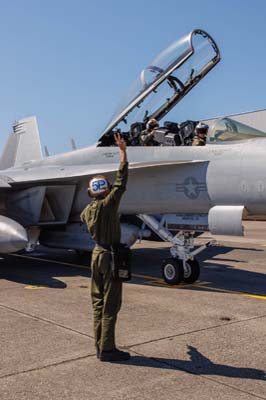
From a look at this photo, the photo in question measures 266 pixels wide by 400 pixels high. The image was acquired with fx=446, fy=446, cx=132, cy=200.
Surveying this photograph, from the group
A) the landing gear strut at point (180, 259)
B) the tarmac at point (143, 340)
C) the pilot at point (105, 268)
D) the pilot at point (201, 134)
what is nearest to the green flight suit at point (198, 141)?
the pilot at point (201, 134)

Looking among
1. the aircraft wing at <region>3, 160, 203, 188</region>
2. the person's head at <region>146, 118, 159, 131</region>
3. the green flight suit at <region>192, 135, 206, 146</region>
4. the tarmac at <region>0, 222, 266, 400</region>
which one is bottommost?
the tarmac at <region>0, 222, 266, 400</region>

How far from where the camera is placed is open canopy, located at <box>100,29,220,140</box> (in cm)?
746

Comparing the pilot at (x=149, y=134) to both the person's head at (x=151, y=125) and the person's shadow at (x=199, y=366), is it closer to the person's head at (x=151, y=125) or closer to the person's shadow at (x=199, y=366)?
the person's head at (x=151, y=125)

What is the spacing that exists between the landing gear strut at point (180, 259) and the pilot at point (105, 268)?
128 inches

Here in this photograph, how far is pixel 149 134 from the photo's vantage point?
292 inches

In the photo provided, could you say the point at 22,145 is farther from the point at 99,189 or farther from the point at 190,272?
the point at 99,189

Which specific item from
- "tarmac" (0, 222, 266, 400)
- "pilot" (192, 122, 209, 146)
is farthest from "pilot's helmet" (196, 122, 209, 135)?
"tarmac" (0, 222, 266, 400)

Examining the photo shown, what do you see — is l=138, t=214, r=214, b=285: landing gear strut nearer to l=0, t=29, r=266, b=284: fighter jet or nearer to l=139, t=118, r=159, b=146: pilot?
l=0, t=29, r=266, b=284: fighter jet

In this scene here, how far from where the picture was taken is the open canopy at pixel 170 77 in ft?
24.5

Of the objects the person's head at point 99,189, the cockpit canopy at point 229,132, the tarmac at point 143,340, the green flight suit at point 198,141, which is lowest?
the tarmac at point 143,340

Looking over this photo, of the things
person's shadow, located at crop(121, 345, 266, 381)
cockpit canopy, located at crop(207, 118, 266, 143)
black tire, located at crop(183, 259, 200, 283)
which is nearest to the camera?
person's shadow, located at crop(121, 345, 266, 381)

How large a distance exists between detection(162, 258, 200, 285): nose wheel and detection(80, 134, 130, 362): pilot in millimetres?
3251

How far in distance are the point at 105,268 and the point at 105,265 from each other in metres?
0.03

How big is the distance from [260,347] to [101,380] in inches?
64.5
